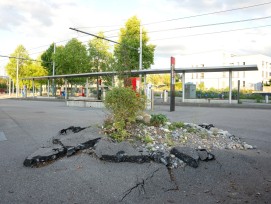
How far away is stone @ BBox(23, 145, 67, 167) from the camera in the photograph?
5.22 m

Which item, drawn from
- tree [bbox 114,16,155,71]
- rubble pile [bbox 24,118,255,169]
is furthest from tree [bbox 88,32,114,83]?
rubble pile [bbox 24,118,255,169]

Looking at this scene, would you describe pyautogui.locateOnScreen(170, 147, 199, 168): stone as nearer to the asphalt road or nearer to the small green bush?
the asphalt road

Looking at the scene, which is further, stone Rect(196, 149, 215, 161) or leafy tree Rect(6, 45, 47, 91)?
leafy tree Rect(6, 45, 47, 91)

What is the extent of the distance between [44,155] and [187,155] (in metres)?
2.67

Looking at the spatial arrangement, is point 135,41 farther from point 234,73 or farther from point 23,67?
point 234,73

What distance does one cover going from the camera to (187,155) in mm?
5238

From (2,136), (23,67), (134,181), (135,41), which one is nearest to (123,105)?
(134,181)

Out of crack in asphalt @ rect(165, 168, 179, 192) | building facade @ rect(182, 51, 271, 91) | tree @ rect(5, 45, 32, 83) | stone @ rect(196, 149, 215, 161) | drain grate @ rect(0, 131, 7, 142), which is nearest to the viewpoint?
crack in asphalt @ rect(165, 168, 179, 192)

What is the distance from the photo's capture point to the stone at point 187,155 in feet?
16.8

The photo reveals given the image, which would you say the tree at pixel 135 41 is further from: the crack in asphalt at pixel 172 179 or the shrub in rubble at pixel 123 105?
the crack in asphalt at pixel 172 179

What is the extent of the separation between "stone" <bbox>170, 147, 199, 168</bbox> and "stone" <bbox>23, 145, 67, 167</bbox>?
220 cm

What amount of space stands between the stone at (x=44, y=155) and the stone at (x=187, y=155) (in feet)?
7.22

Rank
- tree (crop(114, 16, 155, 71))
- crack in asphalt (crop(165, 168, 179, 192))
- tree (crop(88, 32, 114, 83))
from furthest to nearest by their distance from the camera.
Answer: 1. tree (crop(88, 32, 114, 83))
2. tree (crop(114, 16, 155, 71))
3. crack in asphalt (crop(165, 168, 179, 192))

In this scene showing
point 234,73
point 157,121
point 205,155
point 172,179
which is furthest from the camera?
point 234,73
